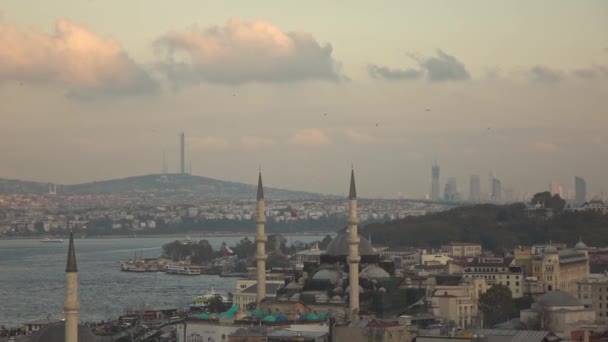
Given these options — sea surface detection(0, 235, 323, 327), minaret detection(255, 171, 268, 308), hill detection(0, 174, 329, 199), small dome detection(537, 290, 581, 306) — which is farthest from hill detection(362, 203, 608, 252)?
hill detection(0, 174, 329, 199)

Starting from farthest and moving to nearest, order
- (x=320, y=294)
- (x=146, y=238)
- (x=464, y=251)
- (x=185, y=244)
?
(x=146, y=238), (x=185, y=244), (x=464, y=251), (x=320, y=294)

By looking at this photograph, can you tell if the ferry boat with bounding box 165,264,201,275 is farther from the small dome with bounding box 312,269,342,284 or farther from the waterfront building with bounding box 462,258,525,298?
the small dome with bounding box 312,269,342,284

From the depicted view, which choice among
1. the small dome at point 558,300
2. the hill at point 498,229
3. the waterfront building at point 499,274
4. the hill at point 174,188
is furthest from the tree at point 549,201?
the hill at point 174,188

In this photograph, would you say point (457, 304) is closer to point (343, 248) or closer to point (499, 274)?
point (343, 248)

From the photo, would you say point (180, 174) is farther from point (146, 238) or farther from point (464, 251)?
point (464, 251)

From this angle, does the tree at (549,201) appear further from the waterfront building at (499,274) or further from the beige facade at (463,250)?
the waterfront building at (499,274)

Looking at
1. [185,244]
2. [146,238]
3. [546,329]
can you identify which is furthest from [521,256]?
[146,238]
